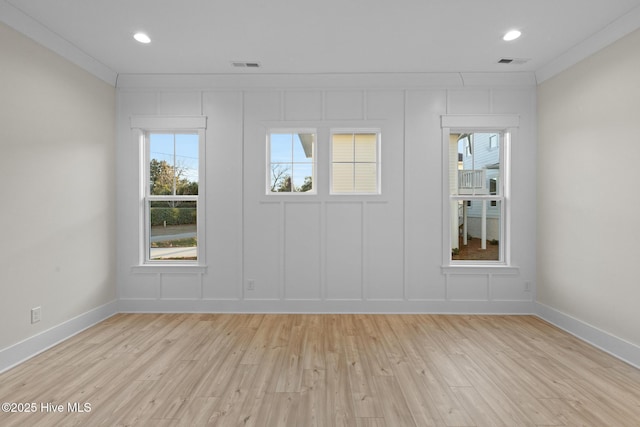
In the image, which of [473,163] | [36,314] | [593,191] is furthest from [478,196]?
[36,314]

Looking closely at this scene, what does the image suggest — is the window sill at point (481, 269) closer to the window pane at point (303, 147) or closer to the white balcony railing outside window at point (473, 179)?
the white balcony railing outside window at point (473, 179)

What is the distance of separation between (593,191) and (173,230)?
4727mm

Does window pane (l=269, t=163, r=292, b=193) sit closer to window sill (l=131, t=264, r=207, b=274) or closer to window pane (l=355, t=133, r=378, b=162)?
window pane (l=355, t=133, r=378, b=162)

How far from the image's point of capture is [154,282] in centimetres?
400

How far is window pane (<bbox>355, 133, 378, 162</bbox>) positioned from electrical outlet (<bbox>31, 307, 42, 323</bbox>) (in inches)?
142

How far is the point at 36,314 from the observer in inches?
112

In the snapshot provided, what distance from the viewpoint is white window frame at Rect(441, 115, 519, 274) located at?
3.94m

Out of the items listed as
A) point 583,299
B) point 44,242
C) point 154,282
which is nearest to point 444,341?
point 583,299

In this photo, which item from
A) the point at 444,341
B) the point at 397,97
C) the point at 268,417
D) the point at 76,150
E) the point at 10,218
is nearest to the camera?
the point at 268,417

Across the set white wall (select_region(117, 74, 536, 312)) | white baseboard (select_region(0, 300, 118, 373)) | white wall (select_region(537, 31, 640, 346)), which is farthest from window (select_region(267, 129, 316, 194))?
white wall (select_region(537, 31, 640, 346))

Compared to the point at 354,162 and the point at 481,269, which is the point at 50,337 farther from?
the point at 481,269

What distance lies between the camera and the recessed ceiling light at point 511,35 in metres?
2.97

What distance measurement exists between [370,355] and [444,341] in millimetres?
834

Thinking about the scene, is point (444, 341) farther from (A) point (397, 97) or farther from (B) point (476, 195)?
(A) point (397, 97)
